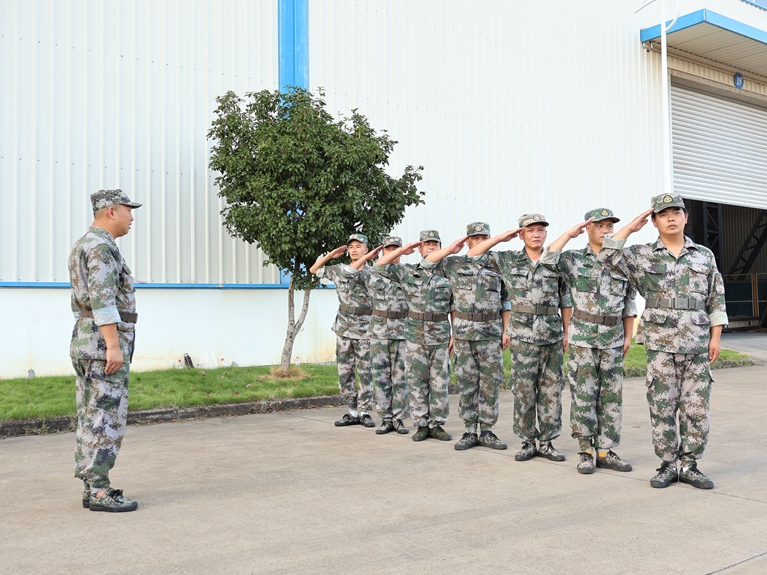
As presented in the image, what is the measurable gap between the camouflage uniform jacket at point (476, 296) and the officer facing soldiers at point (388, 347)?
3.58 feet

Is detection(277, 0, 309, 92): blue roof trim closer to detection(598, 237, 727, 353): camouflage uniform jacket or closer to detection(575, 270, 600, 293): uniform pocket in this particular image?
detection(575, 270, 600, 293): uniform pocket

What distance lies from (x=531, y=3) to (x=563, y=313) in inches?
519

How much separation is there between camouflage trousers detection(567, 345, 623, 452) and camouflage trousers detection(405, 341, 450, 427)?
1.55 metres

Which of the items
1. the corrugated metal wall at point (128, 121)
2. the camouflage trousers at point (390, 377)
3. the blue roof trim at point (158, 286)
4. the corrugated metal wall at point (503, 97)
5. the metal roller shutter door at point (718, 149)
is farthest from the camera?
the metal roller shutter door at point (718, 149)

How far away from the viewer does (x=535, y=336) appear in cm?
594


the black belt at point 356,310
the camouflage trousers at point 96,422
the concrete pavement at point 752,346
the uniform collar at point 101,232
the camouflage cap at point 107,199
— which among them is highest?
the camouflage cap at point 107,199

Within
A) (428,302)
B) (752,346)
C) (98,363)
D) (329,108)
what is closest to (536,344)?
(428,302)

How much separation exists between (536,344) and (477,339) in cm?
67

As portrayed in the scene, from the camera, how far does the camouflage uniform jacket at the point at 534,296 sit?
595 cm

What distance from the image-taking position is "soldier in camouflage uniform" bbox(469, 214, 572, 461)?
19.6 feet

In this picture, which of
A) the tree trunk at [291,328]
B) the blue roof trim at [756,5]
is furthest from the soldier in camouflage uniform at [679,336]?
the blue roof trim at [756,5]

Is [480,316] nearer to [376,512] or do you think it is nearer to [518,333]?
[518,333]

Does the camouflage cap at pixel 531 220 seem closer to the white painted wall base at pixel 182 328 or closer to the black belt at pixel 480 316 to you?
the black belt at pixel 480 316

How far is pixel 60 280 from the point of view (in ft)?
35.8
